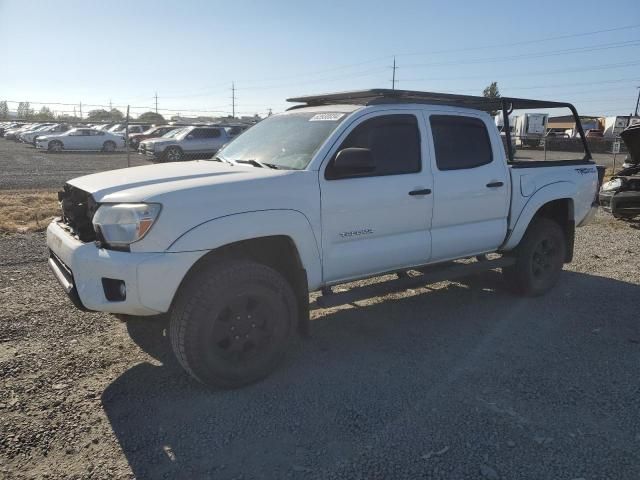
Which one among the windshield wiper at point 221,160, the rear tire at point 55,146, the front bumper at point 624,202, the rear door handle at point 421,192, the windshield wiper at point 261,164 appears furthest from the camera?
the rear tire at point 55,146

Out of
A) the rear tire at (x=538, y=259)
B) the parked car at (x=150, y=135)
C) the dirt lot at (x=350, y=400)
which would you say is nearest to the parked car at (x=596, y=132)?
the parked car at (x=150, y=135)

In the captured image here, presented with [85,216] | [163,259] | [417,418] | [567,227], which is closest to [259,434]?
[417,418]

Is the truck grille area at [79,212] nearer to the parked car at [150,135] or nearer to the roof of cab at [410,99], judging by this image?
the roof of cab at [410,99]

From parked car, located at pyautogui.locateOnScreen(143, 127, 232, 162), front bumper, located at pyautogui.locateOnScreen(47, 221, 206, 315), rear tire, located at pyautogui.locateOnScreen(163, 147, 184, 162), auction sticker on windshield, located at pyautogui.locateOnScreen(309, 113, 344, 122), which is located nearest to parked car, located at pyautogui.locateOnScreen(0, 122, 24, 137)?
parked car, located at pyautogui.locateOnScreen(143, 127, 232, 162)

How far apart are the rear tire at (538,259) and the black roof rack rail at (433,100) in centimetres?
83

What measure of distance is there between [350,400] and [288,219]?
1275 millimetres

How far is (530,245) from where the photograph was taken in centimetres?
550

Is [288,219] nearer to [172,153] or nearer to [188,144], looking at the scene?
[172,153]

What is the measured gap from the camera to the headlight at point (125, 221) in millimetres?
3195

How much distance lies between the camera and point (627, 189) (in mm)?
9539

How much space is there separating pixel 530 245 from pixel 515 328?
3.59 feet

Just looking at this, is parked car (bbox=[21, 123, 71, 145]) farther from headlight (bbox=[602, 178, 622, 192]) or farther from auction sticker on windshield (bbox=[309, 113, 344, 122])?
auction sticker on windshield (bbox=[309, 113, 344, 122])

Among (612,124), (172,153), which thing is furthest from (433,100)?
(612,124)

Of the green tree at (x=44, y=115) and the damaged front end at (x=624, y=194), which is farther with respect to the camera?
the green tree at (x=44, y=115)
